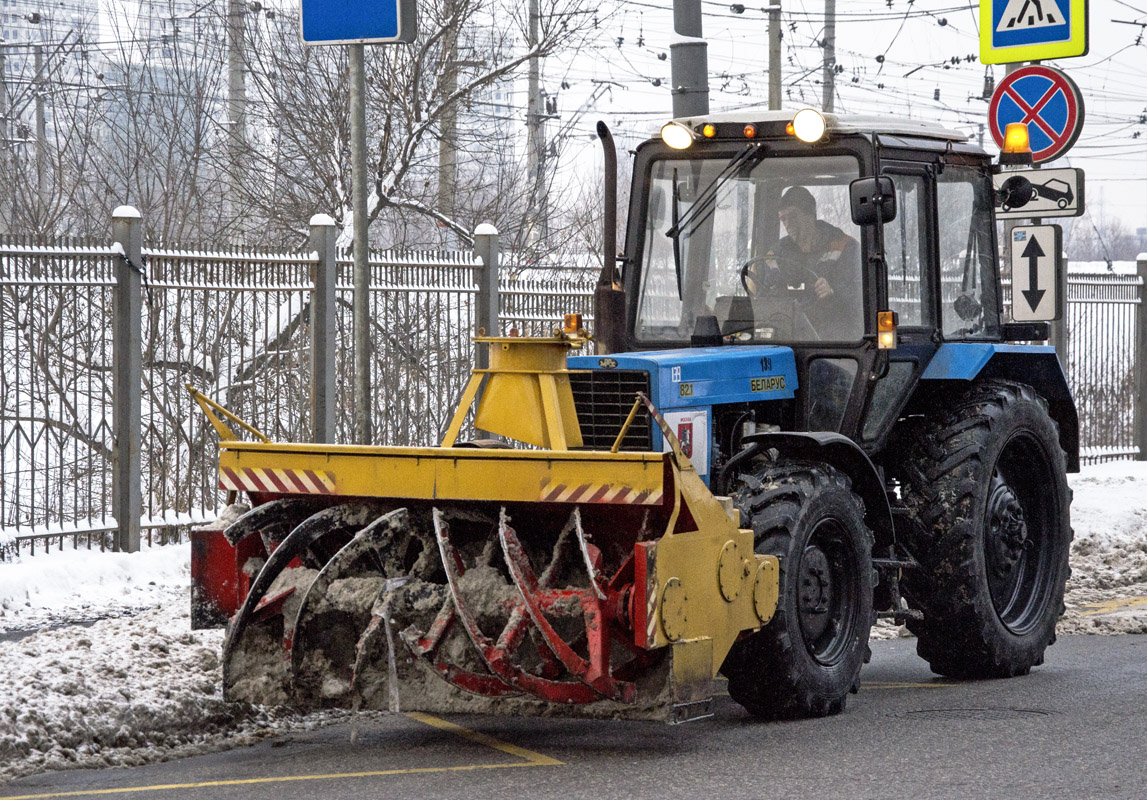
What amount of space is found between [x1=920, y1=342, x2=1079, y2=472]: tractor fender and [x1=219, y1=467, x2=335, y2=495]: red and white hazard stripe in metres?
2.97

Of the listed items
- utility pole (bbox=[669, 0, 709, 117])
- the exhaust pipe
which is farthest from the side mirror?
utility pole (bbox=[669, 0, 709, 117])

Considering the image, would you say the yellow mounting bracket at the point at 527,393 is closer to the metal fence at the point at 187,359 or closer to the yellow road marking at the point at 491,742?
the yellow road marking at the point at 491,742

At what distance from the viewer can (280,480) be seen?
6.15 metres

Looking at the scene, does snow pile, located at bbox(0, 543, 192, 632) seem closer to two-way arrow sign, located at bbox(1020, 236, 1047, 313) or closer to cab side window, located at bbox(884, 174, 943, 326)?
cab side window, located at bbox(884, 174, 943, 326)

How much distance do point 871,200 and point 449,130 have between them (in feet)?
36.3

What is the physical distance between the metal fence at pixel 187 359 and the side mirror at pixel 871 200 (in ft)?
16.8

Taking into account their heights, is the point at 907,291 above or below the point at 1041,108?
below

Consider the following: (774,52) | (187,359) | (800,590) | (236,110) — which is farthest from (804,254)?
(774,52)

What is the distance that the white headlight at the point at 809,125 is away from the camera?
6918 millimetres

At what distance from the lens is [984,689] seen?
7.26 m

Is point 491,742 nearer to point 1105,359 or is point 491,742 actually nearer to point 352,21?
point 352,21

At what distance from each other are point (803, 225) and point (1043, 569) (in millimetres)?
2291

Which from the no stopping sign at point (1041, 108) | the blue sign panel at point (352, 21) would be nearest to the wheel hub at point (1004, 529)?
the blue sign panel at point (352, 21)

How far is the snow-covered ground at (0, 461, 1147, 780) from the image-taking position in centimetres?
576
